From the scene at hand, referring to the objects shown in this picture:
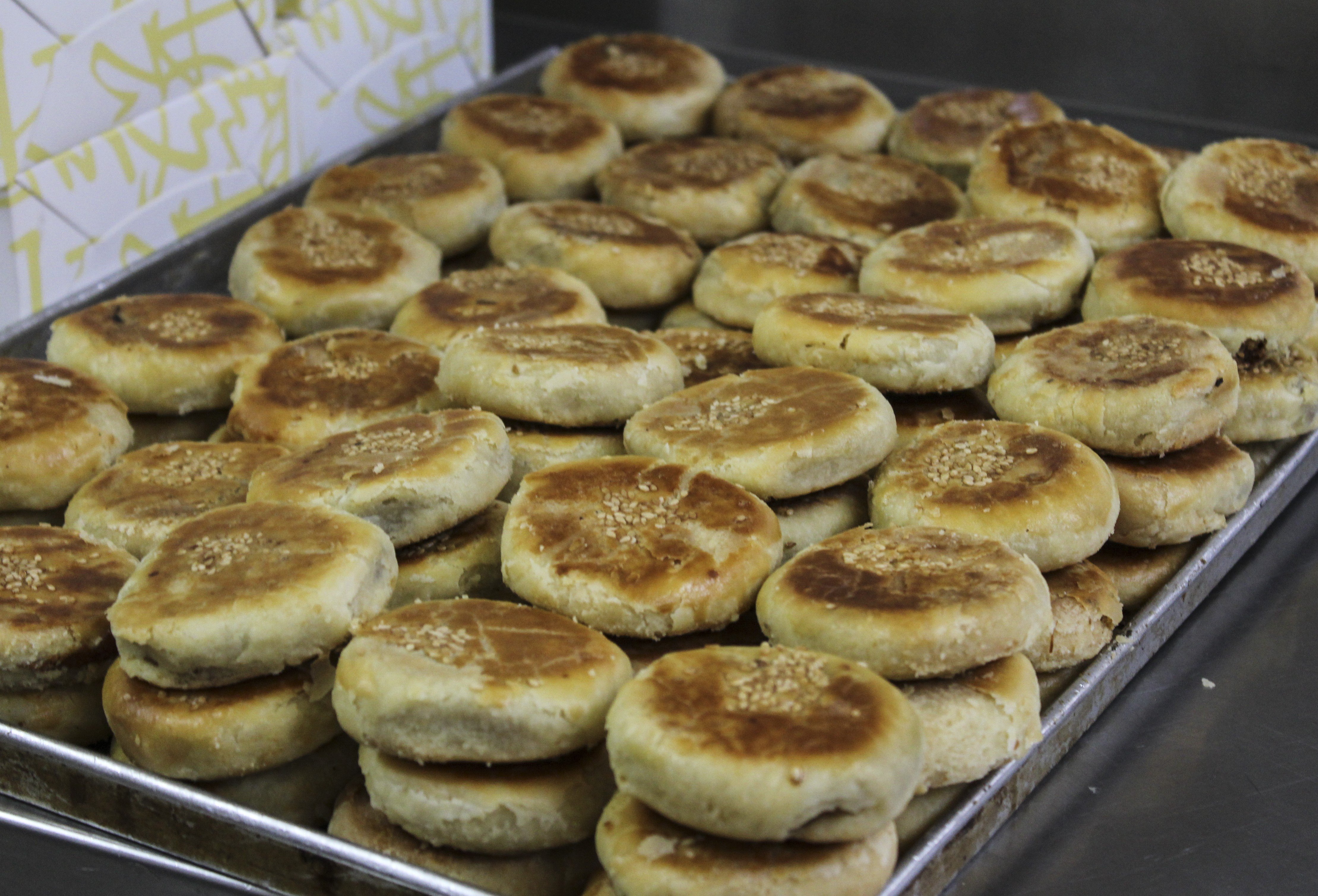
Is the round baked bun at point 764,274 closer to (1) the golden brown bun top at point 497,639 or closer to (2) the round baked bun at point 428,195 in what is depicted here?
(2) the round baked bun at point 428,195

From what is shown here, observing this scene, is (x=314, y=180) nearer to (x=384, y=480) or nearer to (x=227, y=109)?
(x=227, y=109)

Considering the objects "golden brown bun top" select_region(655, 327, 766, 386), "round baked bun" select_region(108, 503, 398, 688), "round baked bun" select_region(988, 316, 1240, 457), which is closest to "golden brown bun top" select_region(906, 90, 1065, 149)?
"golden brown bun top" select_region(655, 327, 766, 386)

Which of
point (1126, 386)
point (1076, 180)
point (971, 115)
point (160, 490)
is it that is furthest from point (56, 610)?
point (971, 115)

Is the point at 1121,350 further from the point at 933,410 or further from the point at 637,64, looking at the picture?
the point at 637,64

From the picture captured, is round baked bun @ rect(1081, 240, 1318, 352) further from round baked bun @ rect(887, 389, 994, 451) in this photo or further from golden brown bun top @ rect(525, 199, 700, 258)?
golden brown bun top @ rect(525, 199, 700, 258)

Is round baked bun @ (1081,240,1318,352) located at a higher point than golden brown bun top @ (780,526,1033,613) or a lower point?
higher

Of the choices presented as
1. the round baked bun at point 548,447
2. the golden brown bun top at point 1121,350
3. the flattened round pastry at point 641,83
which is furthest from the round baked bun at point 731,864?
the flattened round pastry at point 641,83
